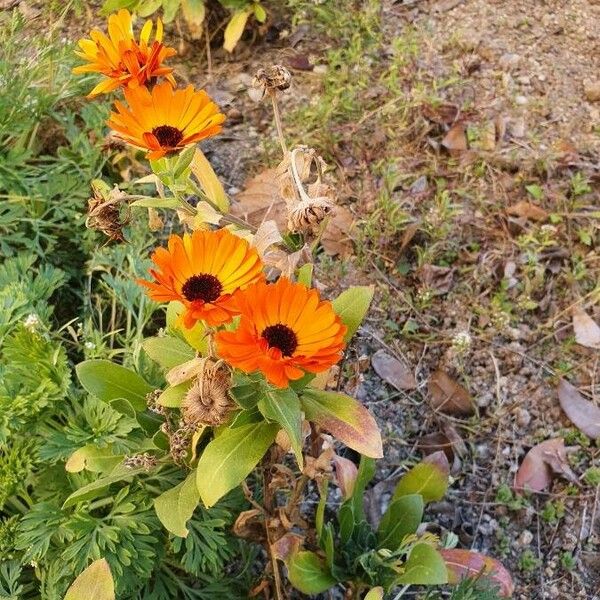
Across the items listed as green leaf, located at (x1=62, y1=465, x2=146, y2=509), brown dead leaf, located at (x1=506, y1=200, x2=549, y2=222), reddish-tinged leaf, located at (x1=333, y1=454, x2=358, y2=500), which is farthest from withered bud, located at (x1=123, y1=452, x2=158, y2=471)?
brown dead leaf, located at (x1=506, y1=200, x2=549, y2=222)

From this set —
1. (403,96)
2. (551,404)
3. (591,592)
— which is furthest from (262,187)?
(591,592)

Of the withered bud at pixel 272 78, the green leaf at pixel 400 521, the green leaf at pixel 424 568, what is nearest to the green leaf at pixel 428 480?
the green leaf at pixel 400 521

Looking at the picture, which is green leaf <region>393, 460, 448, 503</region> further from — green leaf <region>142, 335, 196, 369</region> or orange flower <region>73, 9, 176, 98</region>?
orange flower <region>73, 9, 176, 98</region>

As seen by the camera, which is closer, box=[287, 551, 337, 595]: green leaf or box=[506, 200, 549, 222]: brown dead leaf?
box=[287, 551, 337, 595]: green leaf

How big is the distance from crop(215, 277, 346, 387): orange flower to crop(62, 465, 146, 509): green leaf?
1.54 feet

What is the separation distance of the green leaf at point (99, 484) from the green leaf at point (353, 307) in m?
0.48

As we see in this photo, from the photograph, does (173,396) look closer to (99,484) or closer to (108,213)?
(99,484)

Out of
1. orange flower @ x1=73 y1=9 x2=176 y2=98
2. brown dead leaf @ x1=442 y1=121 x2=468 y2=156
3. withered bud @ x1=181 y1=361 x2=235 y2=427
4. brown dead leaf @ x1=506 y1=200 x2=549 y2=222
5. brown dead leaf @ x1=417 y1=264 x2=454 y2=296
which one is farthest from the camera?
brown dead leaf @ x1=442 y1=121 x2=468 y2=156

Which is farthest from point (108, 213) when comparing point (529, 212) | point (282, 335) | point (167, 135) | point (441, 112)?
point (441, 112)

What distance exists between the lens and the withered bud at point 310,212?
4.02ft

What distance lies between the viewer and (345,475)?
1.81m

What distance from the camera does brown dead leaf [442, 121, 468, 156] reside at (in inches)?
102

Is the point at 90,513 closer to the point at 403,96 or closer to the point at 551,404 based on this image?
the point at 551,404

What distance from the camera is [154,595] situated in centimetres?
162
